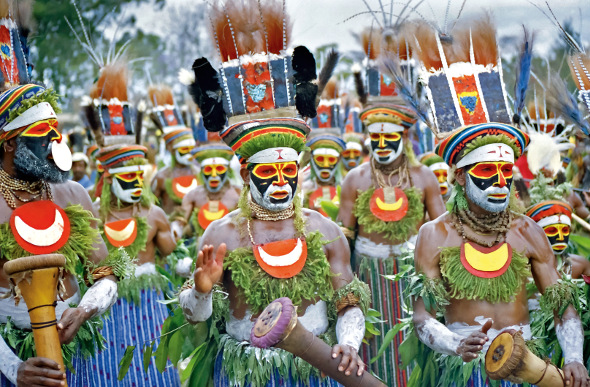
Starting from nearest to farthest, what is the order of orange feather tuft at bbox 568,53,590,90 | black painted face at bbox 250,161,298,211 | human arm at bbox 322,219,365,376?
1. human arm at bbox 322,219,365,376
2. black painted face at bbox 250,161,298,211
3. orange feather tuft at bbox 568,53,590,90

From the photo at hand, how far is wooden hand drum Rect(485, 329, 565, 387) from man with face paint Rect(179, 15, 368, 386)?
729 millimetres

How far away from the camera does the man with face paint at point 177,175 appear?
11.4m

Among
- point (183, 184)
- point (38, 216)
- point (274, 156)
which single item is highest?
point (274, 156)

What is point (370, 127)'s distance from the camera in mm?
7547

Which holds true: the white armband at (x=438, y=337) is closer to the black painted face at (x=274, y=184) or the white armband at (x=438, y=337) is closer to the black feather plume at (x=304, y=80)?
the black painted face at (x=274, y=184)

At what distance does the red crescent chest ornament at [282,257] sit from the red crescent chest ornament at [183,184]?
7005 millimetres

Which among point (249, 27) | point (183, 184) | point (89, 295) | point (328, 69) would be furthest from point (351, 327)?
point (183, 184)

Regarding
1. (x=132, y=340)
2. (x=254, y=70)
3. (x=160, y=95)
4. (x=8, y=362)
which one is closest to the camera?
(x=8, y=362)

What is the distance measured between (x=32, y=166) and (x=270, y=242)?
138 cm

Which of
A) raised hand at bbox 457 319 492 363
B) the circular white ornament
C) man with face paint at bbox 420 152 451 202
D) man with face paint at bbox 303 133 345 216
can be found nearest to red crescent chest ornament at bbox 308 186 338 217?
man with face paint at bbox 303 133 345 216

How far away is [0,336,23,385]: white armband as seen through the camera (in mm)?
3965

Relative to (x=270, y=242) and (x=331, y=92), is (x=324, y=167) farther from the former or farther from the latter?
(x=270, y=242)

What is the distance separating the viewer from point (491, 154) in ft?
15.2

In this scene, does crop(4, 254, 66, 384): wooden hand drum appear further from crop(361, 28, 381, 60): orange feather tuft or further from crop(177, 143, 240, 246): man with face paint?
crop(177, 143, 240, 246): man with face paint
